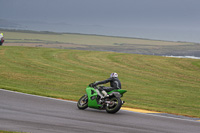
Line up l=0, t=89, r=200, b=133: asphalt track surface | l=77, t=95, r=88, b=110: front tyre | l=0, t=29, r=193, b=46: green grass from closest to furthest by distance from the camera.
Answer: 1. l=0, t=89, r=200, b=133: asphalt track surface
2. l=77, t=95, r=88, b=110: front tyre
3. l=0, t=29, r=193, b=46: green grass

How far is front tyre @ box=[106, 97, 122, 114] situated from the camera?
14010 millimetres

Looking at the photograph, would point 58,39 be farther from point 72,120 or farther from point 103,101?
point 72,120

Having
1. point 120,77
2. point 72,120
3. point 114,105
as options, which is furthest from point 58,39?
point 72,120

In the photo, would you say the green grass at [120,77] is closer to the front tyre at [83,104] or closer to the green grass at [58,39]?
Answer: the front tyre at [83,104]

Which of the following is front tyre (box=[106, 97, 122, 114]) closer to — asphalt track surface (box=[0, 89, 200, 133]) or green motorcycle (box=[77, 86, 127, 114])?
green motorcycle (box=[77, 86, 127, 114])

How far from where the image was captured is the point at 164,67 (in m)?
39.0

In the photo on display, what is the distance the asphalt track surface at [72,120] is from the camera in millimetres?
10906

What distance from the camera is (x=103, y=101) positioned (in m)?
14.5

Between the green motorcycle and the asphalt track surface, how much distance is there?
223 millimetres

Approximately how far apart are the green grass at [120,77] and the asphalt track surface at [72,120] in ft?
9.23

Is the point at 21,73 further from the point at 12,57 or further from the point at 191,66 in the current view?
the point at 191,66

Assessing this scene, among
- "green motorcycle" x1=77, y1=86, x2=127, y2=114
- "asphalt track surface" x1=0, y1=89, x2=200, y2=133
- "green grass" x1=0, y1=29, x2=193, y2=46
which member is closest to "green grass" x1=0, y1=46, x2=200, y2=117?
"asphalt track surface" x1=0, y1=89, x2=200, y2=133

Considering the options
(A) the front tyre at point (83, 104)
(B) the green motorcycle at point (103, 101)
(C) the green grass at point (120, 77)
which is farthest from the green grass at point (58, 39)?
(B) the green motorcycle at point (103, 101)

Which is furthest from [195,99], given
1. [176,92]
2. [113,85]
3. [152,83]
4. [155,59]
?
[155,59]
